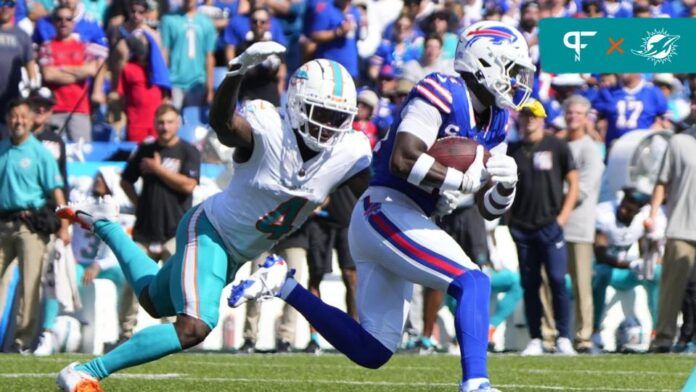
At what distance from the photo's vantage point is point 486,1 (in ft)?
47.7

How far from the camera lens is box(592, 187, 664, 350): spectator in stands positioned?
1123 cm

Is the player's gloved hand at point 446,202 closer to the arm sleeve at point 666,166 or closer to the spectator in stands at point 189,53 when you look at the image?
the arm sleeve at point 666,166

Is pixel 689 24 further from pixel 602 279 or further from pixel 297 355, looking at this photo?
pixel 297 355

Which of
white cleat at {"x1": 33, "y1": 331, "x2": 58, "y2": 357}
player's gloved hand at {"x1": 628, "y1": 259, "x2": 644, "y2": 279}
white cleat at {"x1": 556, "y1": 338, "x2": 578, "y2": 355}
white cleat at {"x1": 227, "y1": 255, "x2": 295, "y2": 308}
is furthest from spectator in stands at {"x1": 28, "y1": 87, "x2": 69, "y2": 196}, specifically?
white cleat at {"x1": 227, "y1": 255, "x2": 295, "y2": 308}

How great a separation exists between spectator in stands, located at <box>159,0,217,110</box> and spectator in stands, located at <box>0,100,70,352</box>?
9.07 ft

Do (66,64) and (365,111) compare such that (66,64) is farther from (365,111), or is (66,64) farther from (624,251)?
(624,251)

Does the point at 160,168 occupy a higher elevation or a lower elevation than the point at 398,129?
lower

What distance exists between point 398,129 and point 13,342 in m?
5.11

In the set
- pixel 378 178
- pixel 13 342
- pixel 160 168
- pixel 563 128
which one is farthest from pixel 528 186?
pixel 378 178

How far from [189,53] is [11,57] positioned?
71.8 inches

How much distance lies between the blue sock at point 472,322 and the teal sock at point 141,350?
1.16 meters

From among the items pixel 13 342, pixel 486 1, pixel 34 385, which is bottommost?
pixel 13 342

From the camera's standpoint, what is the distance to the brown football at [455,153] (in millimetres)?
6270

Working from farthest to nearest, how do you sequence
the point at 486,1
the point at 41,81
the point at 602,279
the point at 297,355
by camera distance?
the point at 486,1, the point at 41,81, the point at 602,279, the point at 297,355
